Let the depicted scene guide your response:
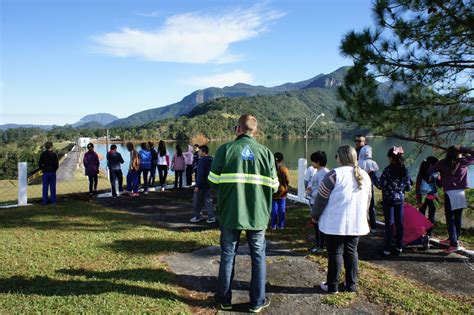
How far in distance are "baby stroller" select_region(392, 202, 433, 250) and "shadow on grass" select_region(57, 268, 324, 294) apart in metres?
2.46

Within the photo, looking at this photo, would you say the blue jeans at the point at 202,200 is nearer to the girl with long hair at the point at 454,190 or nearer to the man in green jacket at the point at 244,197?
the man in green jacket at the point at 244,197

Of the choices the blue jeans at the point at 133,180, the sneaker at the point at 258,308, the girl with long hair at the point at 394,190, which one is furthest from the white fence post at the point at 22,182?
the girl with long hair at the point at 394,190

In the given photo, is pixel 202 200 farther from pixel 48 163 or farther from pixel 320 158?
pixel 48 163

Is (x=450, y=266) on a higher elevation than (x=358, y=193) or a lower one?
lower

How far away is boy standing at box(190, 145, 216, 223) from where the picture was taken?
738 centimetres

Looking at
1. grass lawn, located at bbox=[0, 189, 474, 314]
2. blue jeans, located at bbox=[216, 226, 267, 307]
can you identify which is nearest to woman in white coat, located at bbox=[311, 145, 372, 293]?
grass lawn, located at bbox=[0, 189, 474, 314]

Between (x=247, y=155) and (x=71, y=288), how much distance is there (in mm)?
2628

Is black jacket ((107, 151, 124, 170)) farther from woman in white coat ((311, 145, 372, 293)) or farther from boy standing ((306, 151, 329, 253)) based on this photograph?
woman in white coat ((311, 145, 372, 293))

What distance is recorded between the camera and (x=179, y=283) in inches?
179

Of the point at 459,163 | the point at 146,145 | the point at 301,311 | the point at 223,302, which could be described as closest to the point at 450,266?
the point at 459,163

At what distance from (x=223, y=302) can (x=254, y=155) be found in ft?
5.20

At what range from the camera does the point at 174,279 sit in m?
4.66

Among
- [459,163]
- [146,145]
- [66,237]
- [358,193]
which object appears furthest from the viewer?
[146,145]

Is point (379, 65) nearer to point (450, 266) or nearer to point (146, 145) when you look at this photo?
point (450, 266)
